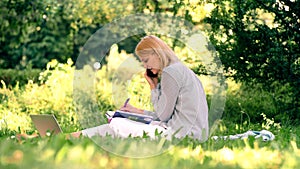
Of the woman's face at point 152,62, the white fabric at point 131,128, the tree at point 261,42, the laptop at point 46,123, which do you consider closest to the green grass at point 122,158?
the white fabric at point 131,128

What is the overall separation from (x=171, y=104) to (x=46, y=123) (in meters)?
0.98

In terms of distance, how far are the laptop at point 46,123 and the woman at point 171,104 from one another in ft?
0.72

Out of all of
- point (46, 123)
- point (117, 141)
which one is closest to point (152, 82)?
point (46, 123)

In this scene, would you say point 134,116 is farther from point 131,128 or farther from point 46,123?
point 46,123

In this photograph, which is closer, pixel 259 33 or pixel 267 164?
pixel 267 164

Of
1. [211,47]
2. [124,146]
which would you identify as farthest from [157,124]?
[211,47]

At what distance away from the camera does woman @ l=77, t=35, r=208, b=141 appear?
4.51m

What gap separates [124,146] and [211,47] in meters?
3.68

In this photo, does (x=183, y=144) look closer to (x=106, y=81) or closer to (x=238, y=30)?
(x=238, y=30)

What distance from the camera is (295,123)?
661 cm

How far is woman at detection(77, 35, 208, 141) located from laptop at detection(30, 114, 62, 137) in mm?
220

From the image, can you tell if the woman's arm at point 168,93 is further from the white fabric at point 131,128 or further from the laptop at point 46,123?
the laptop at point 46,123

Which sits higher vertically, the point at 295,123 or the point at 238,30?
the point at 238,30

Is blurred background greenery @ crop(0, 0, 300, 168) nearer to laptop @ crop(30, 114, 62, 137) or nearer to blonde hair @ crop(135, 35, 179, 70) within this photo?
laptop @ crop(30, 114, 62, 137)
